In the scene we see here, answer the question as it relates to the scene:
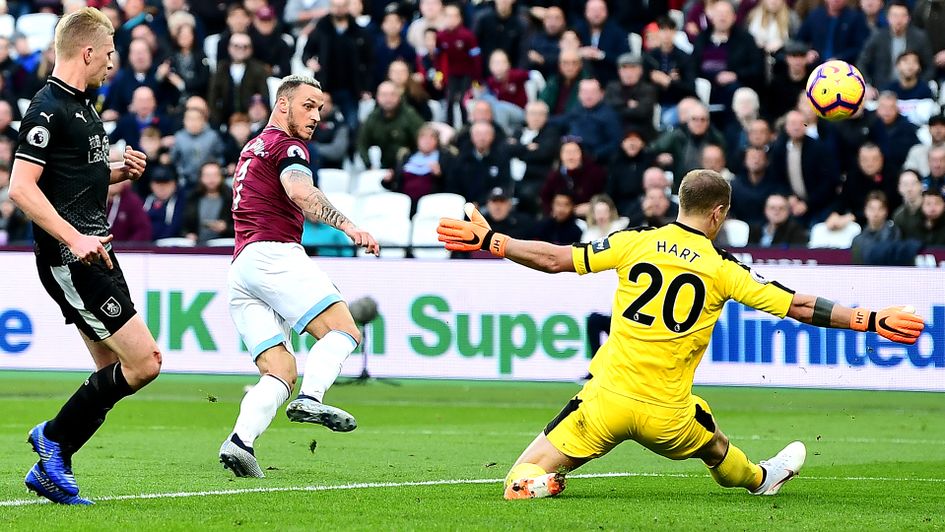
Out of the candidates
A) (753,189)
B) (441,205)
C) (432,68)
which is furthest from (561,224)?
(432,68)

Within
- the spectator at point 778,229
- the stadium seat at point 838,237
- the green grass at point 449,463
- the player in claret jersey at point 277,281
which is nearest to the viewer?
the green grass at point 449,463

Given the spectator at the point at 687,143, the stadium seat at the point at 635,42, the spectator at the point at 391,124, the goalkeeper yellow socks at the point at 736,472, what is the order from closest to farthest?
the goalkeeper yellow socks at the point at 736,472
the spectator at the point at 687,143
the spectator at the point at 391,124
the stadium seat at the point at 635,42

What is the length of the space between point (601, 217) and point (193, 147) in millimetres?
6425

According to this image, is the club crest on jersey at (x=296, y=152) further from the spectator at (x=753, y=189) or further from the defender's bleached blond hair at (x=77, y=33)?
the spectator at (x=753, y=189)

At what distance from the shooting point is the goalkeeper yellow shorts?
25.1 feet

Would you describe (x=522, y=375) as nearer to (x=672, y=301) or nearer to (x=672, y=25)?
(x=672, y=25)

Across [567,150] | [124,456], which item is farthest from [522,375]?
[124,456]

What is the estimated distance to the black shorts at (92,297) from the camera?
23.7 ft

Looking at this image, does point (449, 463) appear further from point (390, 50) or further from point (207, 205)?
point (390, 50)

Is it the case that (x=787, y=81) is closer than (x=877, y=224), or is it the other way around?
(x=877, y=224)

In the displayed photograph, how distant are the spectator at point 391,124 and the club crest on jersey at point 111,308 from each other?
43.9 ft

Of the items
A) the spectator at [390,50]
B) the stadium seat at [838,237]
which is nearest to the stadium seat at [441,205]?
the spectator at [390,50]

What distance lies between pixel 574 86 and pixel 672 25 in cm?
154

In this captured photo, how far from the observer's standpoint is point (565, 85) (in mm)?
20672
